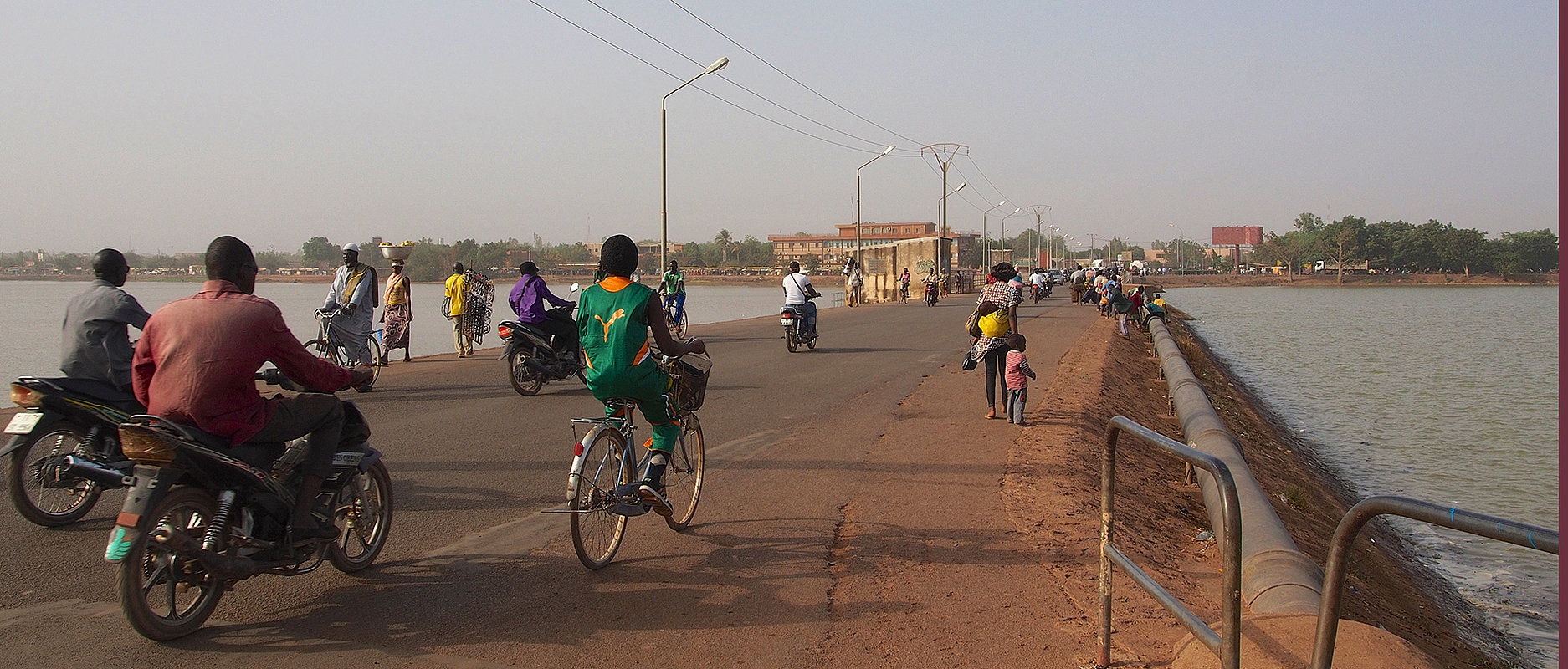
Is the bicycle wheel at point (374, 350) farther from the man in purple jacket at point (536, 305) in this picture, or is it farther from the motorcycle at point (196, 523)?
the motorcycle at point (196, 523)

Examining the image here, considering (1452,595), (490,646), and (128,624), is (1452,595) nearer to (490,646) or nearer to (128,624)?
(490,646)

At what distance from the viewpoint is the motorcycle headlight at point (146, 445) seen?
13.2 feet

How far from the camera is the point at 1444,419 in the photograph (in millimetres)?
20359

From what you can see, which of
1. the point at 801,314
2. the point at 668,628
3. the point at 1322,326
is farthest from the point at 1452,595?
the point at 1322,326

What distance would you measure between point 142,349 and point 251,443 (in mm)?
606

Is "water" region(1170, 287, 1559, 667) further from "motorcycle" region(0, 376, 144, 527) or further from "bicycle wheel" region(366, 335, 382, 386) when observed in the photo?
"bicycle wheel" region(366, 335, 382, 386)

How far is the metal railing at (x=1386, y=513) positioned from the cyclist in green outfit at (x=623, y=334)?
3.30m

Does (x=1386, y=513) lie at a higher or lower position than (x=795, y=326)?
higher

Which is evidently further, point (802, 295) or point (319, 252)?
point (319, 252)

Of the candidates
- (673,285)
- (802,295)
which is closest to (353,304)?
(802,295)

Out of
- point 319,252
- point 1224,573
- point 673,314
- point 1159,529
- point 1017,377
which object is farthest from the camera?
point 319,252

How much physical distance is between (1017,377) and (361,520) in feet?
21.8

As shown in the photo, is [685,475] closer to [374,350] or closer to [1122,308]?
[374,350]

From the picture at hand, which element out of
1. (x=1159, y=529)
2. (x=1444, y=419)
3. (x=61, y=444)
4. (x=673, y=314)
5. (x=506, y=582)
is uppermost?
(x=673, y=314)
